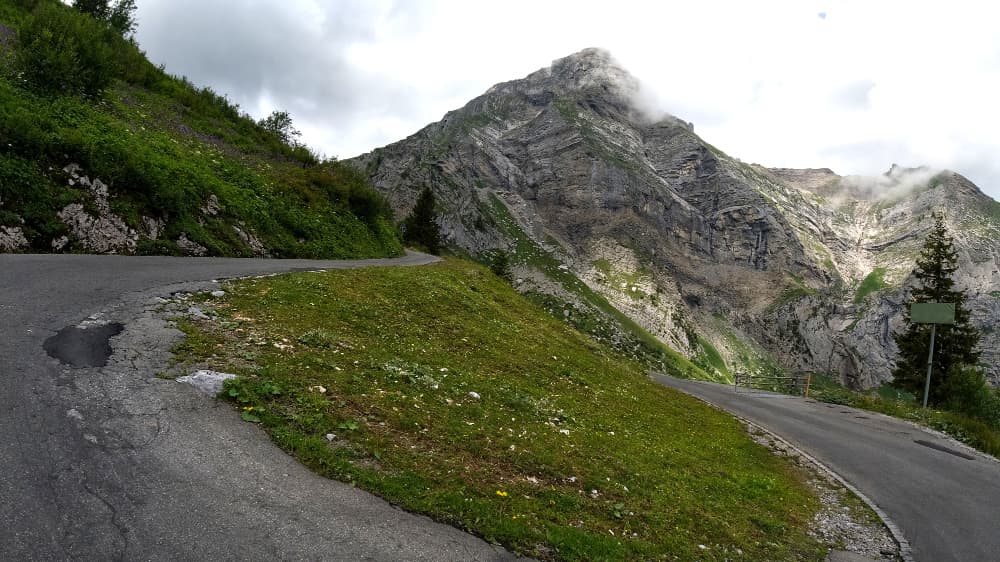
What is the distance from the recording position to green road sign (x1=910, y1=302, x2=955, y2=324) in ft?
90.6

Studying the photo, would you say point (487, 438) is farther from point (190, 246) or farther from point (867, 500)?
point (190, 246)

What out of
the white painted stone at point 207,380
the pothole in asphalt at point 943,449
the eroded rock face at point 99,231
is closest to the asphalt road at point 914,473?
the pothole in asphalt at point 943,449

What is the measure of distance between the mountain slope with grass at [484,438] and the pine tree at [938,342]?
38.8 meters

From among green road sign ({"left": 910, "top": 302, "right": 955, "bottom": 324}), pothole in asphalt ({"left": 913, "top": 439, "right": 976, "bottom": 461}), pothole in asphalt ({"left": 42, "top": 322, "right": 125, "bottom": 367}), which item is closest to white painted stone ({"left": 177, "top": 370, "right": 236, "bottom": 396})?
pothole in asphalt ({"left": 42, "top": 322, "right": 125, "bottom": 367})

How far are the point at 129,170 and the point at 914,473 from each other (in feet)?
119

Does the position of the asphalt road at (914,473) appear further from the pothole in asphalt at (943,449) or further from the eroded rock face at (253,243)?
the eroded rock face at (253,243)

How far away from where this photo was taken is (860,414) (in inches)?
1072

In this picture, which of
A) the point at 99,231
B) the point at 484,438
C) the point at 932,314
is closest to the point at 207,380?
the point at 484,438

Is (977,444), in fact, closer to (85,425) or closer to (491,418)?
(491,418)

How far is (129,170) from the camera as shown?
22625mm

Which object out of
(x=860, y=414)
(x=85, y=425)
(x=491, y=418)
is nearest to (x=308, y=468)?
(x=85, y=425)

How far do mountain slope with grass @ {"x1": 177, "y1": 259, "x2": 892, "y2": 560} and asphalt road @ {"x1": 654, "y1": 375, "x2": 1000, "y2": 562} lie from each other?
89.1 inches

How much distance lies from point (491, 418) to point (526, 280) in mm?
171896

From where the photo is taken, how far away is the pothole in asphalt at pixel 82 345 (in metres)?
8.86
